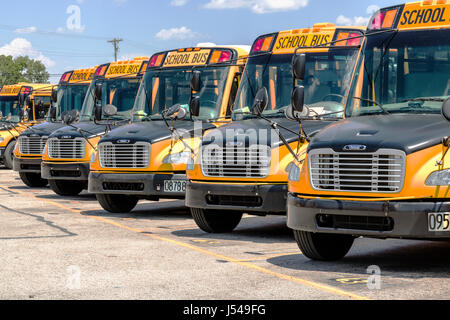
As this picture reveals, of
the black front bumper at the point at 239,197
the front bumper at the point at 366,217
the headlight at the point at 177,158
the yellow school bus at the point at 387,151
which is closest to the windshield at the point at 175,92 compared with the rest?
the headlight at the point at 177,158

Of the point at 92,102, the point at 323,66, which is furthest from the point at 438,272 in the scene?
the point at 92,102

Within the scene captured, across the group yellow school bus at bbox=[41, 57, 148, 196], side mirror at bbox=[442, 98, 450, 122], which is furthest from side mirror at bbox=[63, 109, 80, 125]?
side mirror at bbox=[442, 98, 450, 122]

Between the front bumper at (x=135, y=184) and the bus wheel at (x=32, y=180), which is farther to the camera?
the bus wheel at (x=32, y=180)

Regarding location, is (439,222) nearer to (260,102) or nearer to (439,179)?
(439,179)

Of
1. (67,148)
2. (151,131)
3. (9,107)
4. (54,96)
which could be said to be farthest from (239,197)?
(9,107)

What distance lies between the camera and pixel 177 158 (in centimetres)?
1277

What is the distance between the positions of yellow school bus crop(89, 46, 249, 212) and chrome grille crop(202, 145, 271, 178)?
179 cm

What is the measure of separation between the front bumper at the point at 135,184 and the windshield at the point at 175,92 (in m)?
1.16

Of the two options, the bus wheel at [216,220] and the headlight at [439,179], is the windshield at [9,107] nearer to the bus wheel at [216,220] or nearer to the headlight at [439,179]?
the bus wheel at [216,220]

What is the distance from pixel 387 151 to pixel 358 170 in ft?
1.10

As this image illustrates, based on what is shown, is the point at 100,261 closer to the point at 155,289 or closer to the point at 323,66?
the point at 155,289

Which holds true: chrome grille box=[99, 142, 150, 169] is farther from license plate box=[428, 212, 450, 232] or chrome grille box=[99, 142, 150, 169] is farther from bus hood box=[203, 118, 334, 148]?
license plate box=[428, 212, 450, 232]

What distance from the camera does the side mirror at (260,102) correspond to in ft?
35.8
